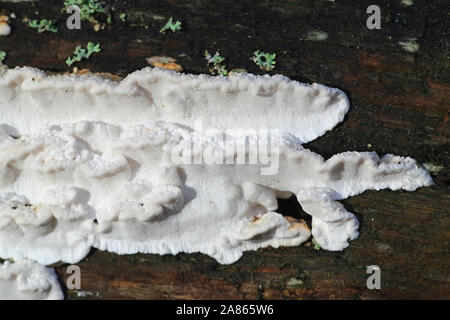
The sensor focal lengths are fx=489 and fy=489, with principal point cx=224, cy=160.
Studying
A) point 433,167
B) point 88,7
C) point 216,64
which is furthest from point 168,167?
point 433,167

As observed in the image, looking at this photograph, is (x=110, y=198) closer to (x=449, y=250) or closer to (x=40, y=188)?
(x=40, y=188)

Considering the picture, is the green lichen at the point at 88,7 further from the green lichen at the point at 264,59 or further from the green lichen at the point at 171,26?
the green lichen at the point at 264,59

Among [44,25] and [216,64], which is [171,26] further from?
[44,25]

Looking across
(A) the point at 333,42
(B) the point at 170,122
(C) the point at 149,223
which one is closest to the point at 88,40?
(B) the point at 170,122

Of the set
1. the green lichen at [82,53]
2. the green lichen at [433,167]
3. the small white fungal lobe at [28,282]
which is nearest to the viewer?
the small white fungal lobe at [28,282]


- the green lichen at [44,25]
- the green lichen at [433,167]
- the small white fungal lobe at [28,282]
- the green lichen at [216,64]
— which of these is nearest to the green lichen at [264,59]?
the green lichen at [216,64]

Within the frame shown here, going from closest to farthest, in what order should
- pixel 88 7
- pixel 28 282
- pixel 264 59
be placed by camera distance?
pixel 28 282, pixel 264 59, pixel 88 7
